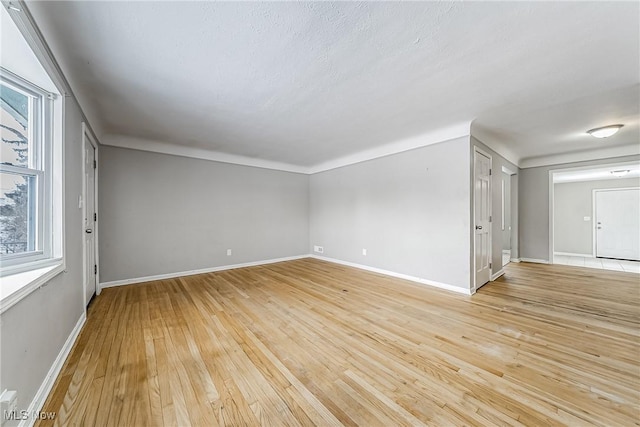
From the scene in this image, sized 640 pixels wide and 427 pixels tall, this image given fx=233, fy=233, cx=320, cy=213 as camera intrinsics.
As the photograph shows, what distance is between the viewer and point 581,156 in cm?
484

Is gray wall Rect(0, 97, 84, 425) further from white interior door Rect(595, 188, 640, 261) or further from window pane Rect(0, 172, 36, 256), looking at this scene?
white interior door Rect(595, 188, 640, 261)

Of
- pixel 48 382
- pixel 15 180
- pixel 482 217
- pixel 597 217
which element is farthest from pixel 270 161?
pixel 597 217

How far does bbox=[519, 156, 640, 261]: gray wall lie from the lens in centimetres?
528

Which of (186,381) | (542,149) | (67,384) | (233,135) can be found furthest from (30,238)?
(542,149)

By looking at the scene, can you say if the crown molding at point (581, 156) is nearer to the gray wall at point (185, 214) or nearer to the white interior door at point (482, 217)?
the white interior door at point (482, 217)

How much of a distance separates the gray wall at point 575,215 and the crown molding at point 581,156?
2734 millimetres

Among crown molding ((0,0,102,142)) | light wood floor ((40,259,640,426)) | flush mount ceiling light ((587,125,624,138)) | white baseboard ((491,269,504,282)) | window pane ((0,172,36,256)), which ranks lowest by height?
light wood floor ((40,259,640,426))

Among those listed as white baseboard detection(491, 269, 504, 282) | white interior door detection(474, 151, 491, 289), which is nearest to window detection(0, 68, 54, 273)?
white interior door detection(474, 151, 491, 289)

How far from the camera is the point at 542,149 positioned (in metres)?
4.65

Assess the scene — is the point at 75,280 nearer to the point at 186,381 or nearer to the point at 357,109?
the point at 186,381

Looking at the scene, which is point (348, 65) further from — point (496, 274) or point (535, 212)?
point (535, 212)

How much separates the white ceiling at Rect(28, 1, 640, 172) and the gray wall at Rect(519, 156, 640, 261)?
1947 mm

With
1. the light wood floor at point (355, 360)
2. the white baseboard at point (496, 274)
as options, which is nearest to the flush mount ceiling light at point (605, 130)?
the light wood floor at point (355, 360)

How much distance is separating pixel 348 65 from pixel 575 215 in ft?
28.6
